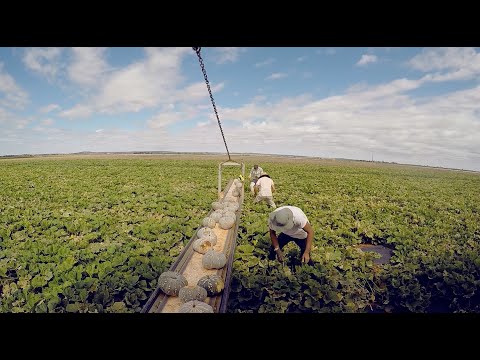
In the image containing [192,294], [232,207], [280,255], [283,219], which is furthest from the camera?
[232,207]

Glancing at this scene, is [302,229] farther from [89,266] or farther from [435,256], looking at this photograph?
[89,266]

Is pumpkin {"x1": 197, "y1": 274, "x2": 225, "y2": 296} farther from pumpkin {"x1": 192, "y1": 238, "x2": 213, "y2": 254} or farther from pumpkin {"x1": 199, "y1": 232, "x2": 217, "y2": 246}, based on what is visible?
pumpkin {"x1": 199, "y1": 232, "x2": 217, "y2": 246}

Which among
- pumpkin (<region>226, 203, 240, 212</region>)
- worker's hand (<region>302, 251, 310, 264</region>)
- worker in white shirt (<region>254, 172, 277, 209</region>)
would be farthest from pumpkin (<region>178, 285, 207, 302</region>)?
worker in white shirt (<region>254, 172, 277, 209</region>)

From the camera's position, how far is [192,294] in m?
3.65

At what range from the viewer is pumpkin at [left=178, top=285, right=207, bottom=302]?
3.64m

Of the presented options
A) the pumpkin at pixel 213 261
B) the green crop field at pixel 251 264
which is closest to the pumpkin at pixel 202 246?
the pumpkin at pixel 213 261

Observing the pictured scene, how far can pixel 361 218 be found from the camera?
9656 millimetres

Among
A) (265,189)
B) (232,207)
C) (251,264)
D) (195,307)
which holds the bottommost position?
(251,264)

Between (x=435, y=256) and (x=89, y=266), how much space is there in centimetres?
747

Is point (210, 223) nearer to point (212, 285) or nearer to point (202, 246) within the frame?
point (202, 246)

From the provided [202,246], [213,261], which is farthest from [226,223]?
[213,261]

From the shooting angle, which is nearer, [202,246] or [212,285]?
[212,285]

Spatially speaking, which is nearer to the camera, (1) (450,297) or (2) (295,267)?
(1) (450,297)
